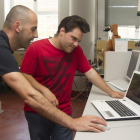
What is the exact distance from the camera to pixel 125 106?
1.23 meters

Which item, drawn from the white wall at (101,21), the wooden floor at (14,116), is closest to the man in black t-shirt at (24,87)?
the wooden floor at (14,116)

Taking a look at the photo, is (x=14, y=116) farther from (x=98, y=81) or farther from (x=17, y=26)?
(x=17, y=26)

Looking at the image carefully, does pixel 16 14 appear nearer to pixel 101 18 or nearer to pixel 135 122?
pixel 135 122

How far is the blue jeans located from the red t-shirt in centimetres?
8

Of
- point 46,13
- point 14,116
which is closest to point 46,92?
point 14,116

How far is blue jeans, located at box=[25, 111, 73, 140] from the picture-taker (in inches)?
54.0

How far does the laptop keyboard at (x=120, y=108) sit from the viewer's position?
43.6 inches

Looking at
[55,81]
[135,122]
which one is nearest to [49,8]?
[55,81]

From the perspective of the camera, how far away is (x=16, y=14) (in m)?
1.14

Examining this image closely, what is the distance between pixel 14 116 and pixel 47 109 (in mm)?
2408

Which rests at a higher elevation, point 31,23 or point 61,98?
point 31,23

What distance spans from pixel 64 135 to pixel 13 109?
235cm

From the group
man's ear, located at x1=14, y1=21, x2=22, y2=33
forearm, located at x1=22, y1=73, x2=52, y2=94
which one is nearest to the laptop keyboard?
forearm, located at x1=22, y1=73, x2=52, y2=94

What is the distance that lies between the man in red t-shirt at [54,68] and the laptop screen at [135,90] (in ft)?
0.48
